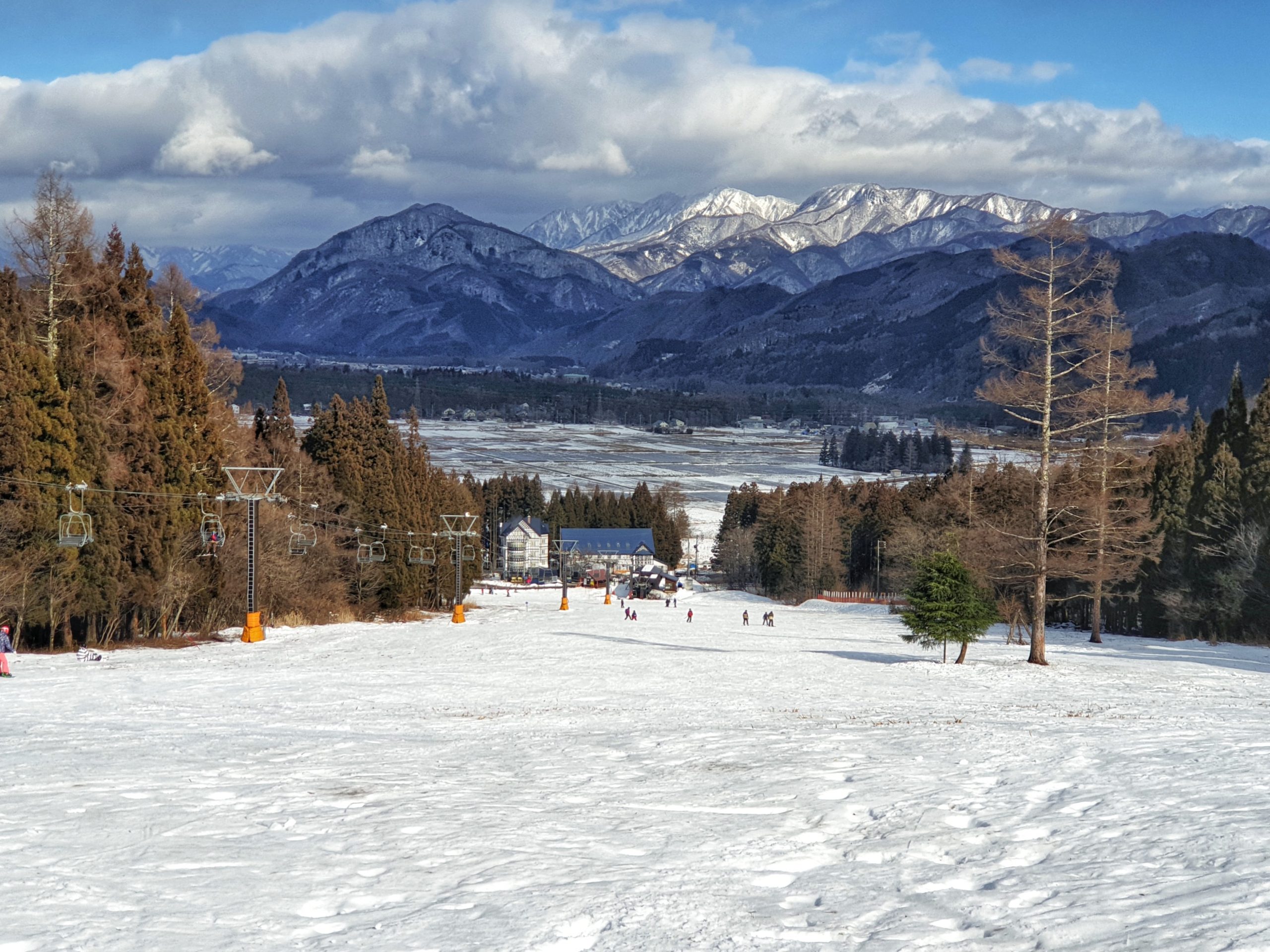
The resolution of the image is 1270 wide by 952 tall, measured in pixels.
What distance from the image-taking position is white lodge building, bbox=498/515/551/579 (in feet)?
466

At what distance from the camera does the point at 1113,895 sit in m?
8.09

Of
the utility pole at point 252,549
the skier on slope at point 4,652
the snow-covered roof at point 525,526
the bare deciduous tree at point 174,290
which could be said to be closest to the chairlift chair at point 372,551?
the utility pole at point 252,549

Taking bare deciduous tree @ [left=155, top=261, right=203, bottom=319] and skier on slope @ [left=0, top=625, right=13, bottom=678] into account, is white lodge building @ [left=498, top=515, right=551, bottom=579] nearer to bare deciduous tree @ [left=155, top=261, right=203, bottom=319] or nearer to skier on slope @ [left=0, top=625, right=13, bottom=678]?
bare deciduous tree @ [left=155, top=261, right=203, bottom=319]

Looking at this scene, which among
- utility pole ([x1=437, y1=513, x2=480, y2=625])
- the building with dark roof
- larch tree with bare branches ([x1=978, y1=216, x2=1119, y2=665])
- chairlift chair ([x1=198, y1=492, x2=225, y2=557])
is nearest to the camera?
larch tree with bare branches ([x1=978, y1=216, x2=1119, y2=665])

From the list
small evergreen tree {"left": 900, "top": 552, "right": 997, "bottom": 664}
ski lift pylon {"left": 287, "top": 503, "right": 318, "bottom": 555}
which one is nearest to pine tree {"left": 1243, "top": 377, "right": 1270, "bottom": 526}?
small evergreen tree {"left": 900, "top": 552, "right": 997, "bottom": 664}

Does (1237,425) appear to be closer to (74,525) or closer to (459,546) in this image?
(459,546)

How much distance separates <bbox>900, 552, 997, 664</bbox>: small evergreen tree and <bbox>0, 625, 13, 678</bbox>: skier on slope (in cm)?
2235

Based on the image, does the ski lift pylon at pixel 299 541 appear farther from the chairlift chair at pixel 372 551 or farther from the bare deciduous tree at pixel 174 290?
the bare deciduous tree at pixel 174 290

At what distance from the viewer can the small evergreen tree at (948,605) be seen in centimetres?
3102

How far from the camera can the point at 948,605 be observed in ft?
102

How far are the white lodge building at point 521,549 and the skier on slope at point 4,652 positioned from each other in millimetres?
115390

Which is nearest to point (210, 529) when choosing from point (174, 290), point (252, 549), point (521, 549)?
point (252, 549)

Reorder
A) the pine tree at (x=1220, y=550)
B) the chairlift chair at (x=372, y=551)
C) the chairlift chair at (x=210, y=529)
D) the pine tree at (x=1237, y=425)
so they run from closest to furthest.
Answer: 1. the chairlift chair at (x=210, y=529)
2. the chairlift chair at (x=372, y=551)
3. the pine tree at (x=1220, y=550)
4. the pine tree at (x=1237, y=425)

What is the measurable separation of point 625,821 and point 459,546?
155 feet
